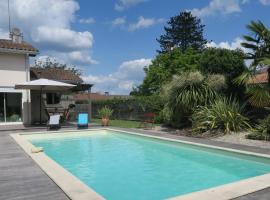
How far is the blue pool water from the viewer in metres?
7.13

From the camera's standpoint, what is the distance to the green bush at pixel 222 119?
13711mm

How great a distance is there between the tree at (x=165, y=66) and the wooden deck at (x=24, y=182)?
108 ft

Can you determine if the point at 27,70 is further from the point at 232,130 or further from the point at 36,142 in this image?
the point at 232,130

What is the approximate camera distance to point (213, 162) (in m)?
9.47

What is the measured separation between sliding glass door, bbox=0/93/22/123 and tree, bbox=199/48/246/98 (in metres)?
12.7

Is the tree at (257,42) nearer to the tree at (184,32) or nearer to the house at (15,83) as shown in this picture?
the house at (15,83)

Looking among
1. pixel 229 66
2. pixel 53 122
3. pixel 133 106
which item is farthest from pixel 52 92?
pixel 229 66

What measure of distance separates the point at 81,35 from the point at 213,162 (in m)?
19.1

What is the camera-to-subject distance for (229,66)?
16.6 m

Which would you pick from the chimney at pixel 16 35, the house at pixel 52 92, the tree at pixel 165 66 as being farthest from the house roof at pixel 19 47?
the tree at pixel 165 66

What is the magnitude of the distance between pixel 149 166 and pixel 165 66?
116 ft

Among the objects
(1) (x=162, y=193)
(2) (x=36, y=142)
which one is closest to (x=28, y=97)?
(2) (x=36, y=142)

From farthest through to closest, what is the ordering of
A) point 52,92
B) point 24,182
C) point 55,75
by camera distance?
1. point 55,75
2. point 52,92
3. point 24,182

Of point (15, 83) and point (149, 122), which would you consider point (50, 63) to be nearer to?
point (15, 83)
